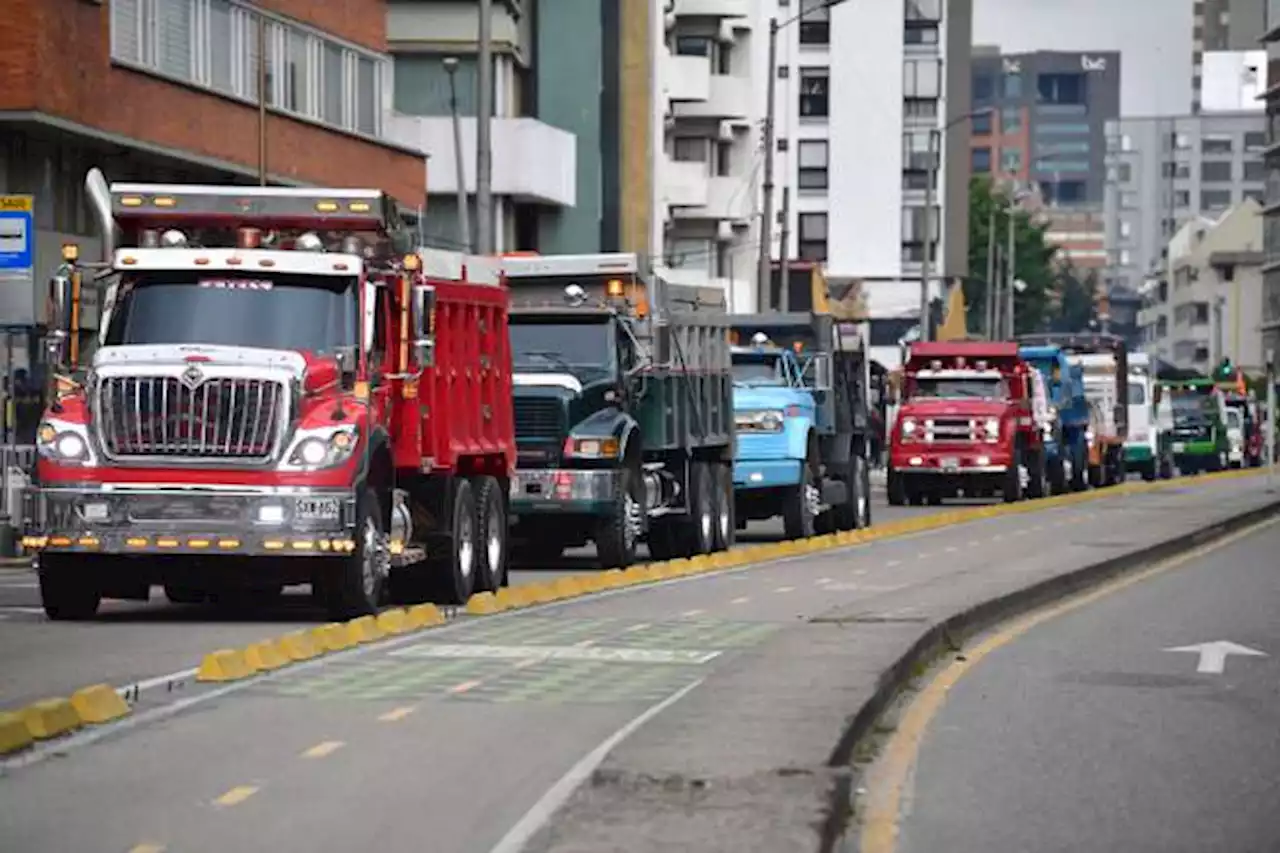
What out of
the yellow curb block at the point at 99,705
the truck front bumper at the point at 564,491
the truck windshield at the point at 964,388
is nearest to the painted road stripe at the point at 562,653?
the yellow curb block at the point at 99,705

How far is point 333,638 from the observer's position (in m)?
20.2

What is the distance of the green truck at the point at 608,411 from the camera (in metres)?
31.0

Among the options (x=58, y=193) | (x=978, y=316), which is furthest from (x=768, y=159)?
(x=978, y=316)

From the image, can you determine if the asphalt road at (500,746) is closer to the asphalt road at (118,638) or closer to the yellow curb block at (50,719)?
the yellow curb block at (50,719)

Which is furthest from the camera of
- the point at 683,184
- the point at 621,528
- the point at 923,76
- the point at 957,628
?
the point at 923,76

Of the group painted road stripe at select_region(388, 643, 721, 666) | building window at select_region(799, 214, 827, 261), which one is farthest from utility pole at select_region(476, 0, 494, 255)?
building window at select_region(799, 214, 827, 261)

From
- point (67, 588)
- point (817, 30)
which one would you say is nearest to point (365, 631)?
point (67, 588)

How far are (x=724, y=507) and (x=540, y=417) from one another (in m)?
5.36

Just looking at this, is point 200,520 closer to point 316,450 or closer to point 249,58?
point 316,450

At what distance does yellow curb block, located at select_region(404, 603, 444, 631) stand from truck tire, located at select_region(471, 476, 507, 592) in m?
3.29

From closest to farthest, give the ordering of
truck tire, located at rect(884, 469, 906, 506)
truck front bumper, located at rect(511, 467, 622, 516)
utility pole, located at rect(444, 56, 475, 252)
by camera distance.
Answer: truck front bumper, located at rect(511, 467, 622, 516) → truck tire, located at rect(884, 469, 906, 506) → utility pole, located at rect(444, 56, 475, 252)

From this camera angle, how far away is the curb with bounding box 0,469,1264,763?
15.3m

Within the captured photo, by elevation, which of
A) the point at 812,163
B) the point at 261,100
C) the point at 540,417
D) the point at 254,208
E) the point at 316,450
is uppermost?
the point at 812,163

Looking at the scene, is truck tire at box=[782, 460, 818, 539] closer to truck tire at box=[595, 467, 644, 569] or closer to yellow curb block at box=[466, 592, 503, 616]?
truck tire at box=[595, 467, 644, 569]
